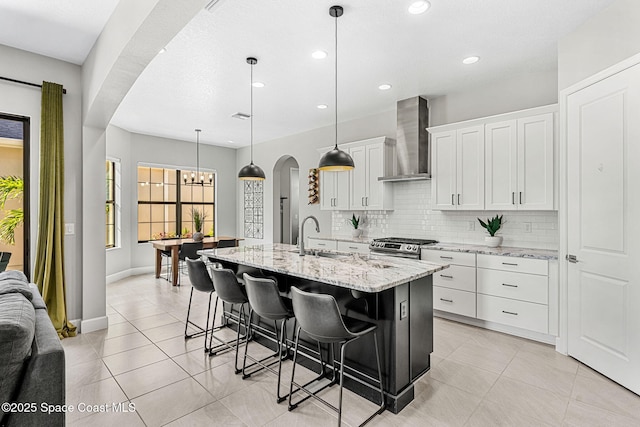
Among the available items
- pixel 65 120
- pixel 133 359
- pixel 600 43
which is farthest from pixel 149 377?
pixel 600 43

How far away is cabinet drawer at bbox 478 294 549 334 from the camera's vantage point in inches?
133

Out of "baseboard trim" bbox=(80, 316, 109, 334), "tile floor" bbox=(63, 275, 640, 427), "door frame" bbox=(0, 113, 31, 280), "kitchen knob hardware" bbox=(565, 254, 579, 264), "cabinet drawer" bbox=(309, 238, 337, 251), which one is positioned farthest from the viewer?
"cabinet drawer" bbox=(309, 238, 337, 251)

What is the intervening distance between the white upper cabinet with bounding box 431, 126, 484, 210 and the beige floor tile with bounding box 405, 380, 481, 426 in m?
2.31

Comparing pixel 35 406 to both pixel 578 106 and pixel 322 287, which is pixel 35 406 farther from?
pixel 578 106

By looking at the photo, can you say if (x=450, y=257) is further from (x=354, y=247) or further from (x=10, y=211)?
(x=10, y=211)

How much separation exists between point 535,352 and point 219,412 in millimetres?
2871

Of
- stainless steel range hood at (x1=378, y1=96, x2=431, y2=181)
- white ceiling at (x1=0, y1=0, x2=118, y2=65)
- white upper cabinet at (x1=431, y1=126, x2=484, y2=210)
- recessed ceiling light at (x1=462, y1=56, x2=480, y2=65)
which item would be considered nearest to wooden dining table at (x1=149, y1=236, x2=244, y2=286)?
white ceiling at (x1=0, y1=0, x2=118, y2=65)

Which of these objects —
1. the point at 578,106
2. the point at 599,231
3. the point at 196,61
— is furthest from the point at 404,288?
the point at 196,61

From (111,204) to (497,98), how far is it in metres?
6.81

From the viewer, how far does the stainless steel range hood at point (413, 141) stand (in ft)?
15.3

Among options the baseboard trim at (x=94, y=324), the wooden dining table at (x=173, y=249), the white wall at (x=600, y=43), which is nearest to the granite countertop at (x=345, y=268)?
the baseboard trim at (x=94, y=324)

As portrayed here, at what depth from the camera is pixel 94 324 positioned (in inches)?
149

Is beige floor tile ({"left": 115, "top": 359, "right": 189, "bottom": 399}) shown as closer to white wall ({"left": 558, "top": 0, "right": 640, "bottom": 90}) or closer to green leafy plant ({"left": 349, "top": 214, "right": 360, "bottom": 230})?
green leafy plant ({"left": 349, "top": 214, "right": 360, "bottom": 230})

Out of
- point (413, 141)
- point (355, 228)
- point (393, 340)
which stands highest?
point (413, 141)
